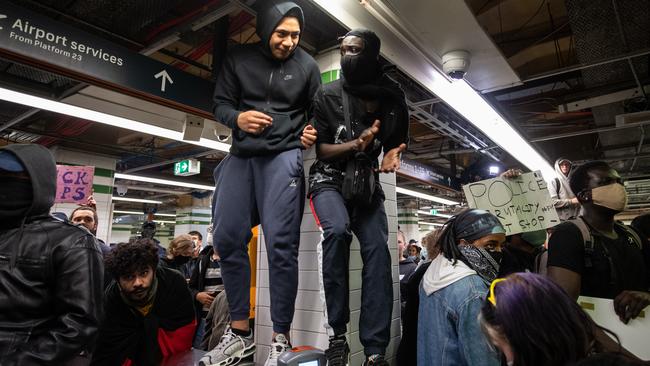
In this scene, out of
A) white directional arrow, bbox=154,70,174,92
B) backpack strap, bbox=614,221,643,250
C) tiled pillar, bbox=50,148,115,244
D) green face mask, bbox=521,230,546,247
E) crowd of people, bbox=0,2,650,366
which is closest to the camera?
crowd of people, bbox=0,2,650,366

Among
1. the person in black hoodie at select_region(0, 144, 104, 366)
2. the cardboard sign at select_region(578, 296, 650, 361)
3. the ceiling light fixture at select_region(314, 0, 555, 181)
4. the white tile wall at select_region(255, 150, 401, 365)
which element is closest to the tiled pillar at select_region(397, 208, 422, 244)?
the ceiling light fixture at select_region(314, 0, 555, 181)

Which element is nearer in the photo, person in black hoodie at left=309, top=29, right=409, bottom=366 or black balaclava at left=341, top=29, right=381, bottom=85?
person in black hoodie at left=309, top=29, right=409, bottom=366

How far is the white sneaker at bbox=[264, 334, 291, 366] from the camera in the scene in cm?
178

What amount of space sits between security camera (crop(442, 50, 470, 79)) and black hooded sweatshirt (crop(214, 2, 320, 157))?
203cm

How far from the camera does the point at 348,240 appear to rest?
74.5 inches

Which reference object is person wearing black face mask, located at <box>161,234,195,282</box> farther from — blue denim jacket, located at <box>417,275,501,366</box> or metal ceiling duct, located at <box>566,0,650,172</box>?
metal ceiling duct, located at <box>566,0,650,172</box>

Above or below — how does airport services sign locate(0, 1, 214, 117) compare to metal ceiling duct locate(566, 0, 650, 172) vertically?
below

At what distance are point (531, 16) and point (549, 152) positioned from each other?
489 centimetres

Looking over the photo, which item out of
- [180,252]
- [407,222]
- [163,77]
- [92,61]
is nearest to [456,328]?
[163,77]

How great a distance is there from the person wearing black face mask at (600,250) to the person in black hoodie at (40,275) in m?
2.35

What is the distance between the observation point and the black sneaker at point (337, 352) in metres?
1.76

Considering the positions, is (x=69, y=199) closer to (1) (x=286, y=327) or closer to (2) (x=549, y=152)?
(1) (x=286, y=327)

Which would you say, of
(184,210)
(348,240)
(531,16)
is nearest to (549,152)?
(531,16)

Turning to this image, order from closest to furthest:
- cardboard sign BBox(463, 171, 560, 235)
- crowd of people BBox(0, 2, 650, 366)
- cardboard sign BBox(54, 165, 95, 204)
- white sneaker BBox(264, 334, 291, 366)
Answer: crowd of people BBox(0, 2, 650, 366) < white sneaker BBox(264, 334, 291, 366) < cardboard sign BBox(463, 171, 560, 235) < cardboard sign BBox(54, 165, 95, 204)
